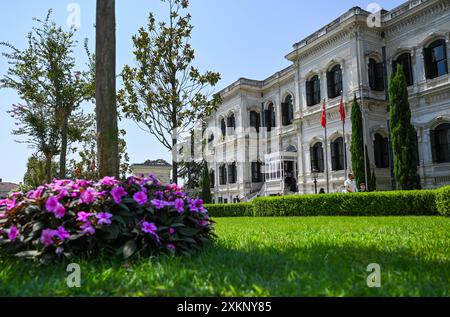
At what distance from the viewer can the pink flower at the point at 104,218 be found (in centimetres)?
380

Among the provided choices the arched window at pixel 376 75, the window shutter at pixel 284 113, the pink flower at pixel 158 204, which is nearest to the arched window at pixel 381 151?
the arched window at pixel 376 75

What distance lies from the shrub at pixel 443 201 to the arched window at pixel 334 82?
14223 mm

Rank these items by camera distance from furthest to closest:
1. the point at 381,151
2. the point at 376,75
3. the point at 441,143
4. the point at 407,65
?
1. the point at 376,75
2. the point at 381,151
3. the point at 407,65
4. the point at 441,143

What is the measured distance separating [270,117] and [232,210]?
52.7 ft

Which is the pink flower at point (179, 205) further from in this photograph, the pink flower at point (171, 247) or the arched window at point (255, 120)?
the arched window at point (255, 120)

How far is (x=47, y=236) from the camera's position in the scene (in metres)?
3.64

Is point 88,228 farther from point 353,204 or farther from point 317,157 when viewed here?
point 317,157

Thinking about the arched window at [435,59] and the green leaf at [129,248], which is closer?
the green leaf at [129,248]

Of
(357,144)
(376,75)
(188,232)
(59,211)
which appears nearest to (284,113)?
(376,75)

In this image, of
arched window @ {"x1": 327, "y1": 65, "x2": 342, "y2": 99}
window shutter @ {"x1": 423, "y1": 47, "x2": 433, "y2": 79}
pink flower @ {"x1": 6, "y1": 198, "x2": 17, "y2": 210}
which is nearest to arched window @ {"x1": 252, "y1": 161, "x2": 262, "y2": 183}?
arched window @ {"x1": 327, "y1": 65, "x2": 342, "y2": 99}

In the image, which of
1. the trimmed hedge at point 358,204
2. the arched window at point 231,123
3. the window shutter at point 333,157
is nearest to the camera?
the trimmed hedge at point 358,204
